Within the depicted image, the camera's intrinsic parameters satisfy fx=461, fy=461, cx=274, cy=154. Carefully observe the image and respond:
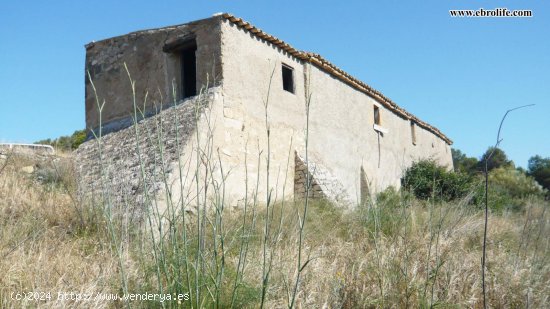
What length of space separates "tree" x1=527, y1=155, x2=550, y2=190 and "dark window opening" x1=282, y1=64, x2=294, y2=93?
21123mm

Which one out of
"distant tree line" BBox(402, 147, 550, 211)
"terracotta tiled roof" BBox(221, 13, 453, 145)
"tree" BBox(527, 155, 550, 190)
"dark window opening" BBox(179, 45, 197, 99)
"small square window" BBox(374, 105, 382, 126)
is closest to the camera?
"distant tree line" BBox(402, 147, 550, 211)

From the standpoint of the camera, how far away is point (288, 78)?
1006 cm

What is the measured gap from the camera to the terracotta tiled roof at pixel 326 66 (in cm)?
859

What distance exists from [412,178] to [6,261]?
11.1m

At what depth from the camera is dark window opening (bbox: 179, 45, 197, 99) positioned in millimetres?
9227

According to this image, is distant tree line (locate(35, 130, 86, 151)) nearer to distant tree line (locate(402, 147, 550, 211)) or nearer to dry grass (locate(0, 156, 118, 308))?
dry grass (locate(0, 156, 118, 308))

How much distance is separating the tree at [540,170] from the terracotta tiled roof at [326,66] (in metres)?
13.9

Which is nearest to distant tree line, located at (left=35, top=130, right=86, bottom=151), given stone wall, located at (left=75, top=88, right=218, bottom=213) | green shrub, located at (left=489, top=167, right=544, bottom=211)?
stone wall, located at (left=75, top=88, right=218, bottom=213)

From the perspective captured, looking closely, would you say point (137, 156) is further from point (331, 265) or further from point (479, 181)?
point (479, 181)

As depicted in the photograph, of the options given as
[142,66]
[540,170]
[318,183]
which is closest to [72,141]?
[142,66]

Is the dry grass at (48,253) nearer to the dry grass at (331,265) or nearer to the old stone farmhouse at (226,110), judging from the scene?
the dry grass at (331,265)

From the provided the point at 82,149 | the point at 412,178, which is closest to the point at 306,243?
the point at 82,149

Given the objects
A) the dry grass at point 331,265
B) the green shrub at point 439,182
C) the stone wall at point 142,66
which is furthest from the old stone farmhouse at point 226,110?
the dry grass at point 331,265

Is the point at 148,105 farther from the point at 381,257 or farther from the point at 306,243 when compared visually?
the point at 381,257
